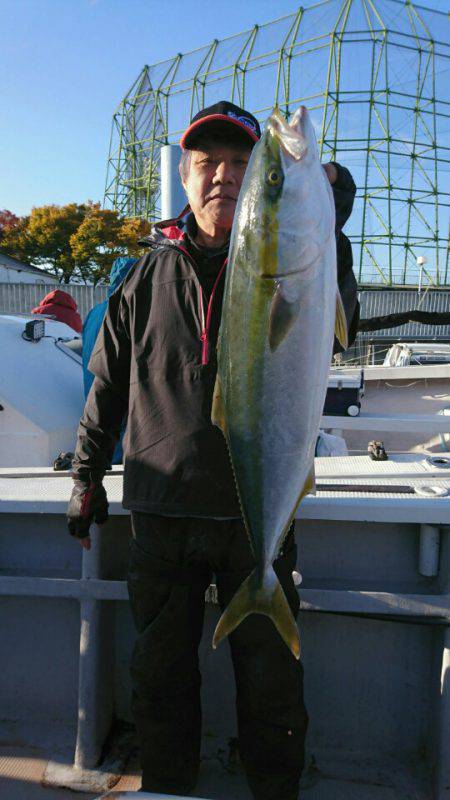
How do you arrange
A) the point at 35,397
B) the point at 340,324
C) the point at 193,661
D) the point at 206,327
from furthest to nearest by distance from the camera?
the point at 35,397, the point at 193,661, the point at 206,327, the point at 340,324

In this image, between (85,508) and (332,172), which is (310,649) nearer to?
(85,508)

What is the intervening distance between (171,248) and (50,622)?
5.69 feet

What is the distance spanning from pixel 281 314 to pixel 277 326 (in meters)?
0.03

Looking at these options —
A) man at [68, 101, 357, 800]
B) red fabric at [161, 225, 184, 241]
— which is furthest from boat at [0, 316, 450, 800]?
red fabric at [161, 225, 184, 241]

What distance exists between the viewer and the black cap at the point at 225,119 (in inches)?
78.0

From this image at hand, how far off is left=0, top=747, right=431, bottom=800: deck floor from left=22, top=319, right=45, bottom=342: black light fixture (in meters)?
3.24

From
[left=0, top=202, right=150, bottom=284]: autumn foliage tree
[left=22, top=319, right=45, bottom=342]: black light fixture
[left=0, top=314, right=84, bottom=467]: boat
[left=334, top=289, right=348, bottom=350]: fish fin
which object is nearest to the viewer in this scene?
[left=334, top=289, right=348, bottom=350]: fish fin

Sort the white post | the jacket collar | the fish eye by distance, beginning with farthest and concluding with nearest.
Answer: the white post
the jacket collar
the fish eye

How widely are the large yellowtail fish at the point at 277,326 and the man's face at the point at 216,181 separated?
1.87 feet

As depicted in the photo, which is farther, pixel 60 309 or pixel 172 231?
pixel 60 309

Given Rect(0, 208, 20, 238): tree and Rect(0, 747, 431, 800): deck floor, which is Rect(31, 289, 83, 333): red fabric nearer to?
Rect(0, 747, 431, 800): deck floor

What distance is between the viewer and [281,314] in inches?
54.4

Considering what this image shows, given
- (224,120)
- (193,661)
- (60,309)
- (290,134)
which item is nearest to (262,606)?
(193,661)

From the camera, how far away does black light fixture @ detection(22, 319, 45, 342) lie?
4645 mm
